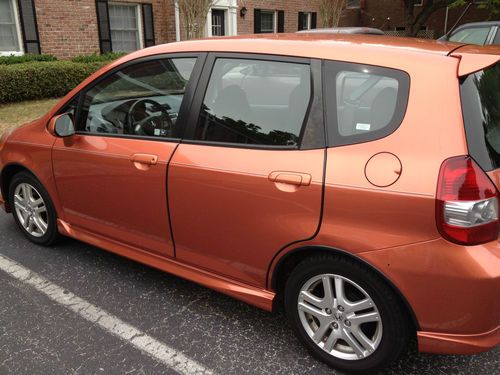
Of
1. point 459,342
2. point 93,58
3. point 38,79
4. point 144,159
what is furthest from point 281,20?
point 459,342

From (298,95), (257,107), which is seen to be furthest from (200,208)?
(298,95)

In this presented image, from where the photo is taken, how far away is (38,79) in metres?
10.3

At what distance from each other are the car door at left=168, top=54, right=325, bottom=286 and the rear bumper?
0.69 metres

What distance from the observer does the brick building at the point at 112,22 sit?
11570 mm

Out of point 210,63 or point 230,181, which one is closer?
point 230,181

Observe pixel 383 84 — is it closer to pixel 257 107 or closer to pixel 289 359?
pixel 257 107

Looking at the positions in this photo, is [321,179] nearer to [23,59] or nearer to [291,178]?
[291,178]

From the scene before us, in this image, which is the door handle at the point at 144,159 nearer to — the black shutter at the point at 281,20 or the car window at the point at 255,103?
the car window at the point at 255,103

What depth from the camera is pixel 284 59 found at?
8.09 ft

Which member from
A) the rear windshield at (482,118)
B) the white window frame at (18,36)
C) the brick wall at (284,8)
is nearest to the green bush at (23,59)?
the white window frame at (18,36)

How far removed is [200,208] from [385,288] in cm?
108

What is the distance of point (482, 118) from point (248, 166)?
1097 mm

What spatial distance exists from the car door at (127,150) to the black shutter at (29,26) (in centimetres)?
959

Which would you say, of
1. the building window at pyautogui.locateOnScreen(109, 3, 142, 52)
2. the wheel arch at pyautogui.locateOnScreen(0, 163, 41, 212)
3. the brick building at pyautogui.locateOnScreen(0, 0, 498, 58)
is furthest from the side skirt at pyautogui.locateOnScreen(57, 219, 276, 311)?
the building window at pyautogui.locateOnScreen(109, 3, 142, 52)
